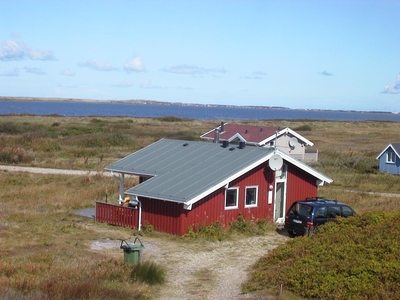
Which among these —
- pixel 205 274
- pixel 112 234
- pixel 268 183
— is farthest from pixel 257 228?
pixel 205 274

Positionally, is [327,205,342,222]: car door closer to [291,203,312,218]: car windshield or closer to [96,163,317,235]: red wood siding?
[291,203,312,218]: car windshield

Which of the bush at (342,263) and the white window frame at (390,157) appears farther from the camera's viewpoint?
the white window frame at (390,157)

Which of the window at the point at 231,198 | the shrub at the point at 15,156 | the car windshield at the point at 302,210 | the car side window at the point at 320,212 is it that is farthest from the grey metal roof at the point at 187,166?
the shrub at the point at 15,156

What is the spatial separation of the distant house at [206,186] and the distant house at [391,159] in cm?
2242

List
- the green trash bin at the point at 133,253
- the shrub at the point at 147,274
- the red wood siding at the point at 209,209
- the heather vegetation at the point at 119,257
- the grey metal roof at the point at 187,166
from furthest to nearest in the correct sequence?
1. the grey metal roof at the point at 187,166
2. the red wood siding at the point at 209,209
3. the green trash bin at the point at 133,253
4. the shrub at the point at 147,274
5. the heather vegetation at the point at 119,257

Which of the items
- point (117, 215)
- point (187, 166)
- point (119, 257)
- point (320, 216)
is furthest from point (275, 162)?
point (119, 257)

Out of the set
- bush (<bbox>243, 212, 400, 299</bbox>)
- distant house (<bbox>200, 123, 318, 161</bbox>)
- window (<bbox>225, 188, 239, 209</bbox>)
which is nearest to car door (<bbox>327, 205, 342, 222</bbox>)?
bush (<bbox>243, 212, 400, 299</bbox>)

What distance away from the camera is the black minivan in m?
22.0

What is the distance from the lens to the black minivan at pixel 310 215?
72.2ft

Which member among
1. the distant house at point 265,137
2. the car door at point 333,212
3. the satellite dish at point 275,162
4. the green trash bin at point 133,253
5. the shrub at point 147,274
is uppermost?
the satellite dish at point 275,162

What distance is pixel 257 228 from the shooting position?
24.0m

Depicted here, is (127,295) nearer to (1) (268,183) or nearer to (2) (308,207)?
(2) (308,207)

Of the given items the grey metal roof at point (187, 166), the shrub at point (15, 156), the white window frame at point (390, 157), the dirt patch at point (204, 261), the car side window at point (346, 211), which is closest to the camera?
the dirt patch at point (204, 261)

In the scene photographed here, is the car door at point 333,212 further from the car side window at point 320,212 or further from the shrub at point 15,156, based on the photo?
the shrub at point 15,156
